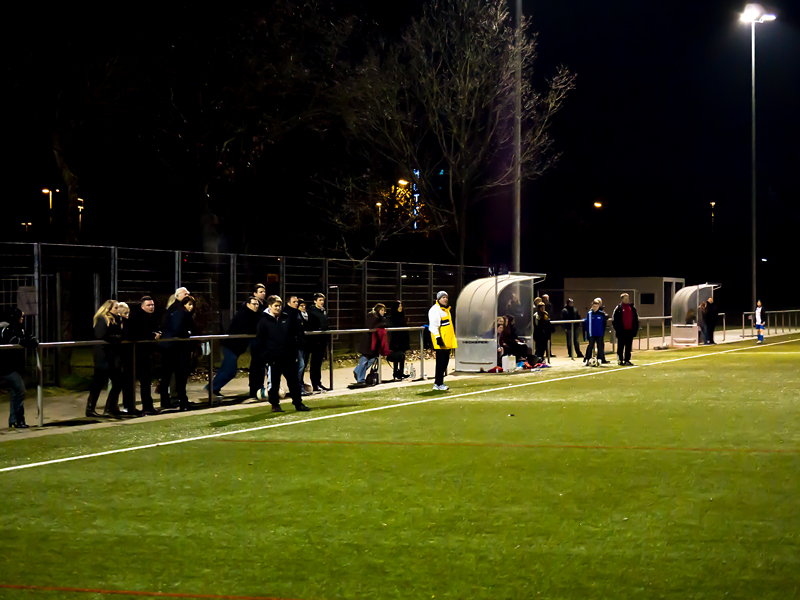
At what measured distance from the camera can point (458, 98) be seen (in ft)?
75.7

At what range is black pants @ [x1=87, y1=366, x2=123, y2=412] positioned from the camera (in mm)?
12750

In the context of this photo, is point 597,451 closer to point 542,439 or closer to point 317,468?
point 542,439

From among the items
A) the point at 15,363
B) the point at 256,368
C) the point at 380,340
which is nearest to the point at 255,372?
the point at 256,368

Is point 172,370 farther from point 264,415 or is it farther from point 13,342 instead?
point 13,342

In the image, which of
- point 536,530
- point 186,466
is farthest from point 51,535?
point 536,530

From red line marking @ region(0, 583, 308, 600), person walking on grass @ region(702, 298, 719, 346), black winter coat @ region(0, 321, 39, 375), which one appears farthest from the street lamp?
red line marking @ region(0, 583, 308, 600)

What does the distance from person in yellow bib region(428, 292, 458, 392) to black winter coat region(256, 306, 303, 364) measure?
351 centimetres

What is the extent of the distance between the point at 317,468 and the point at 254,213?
802 inches

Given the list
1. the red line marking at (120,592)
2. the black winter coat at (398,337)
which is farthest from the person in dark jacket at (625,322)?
the red line marking at (120,592)

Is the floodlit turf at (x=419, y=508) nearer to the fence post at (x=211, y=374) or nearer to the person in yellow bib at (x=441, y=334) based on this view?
the fence post at (x=211, y=374)

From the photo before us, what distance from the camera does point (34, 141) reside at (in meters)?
20.6

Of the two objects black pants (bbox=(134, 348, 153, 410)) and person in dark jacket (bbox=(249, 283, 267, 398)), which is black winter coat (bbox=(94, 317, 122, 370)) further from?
person in dark jacket (bbox=(249, 283, 267, 398))

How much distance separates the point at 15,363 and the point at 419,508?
22.0 ft

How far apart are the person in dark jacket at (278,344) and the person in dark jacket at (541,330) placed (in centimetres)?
1036
